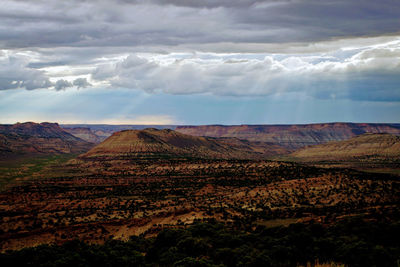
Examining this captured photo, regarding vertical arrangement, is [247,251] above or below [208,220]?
above

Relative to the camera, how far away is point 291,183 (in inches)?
2889

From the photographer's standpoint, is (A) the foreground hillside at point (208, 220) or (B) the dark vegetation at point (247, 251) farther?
(A) the foreground hillside at point (208, 220)

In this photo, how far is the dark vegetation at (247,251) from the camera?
66.6ft

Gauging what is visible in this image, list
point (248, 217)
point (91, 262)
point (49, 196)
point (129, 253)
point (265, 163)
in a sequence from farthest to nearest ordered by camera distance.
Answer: point (265, 163) → point (49, 196) → point (248, 217) → point (129, 253) → point (91, 262)

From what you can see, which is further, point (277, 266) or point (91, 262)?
point (91, 262)

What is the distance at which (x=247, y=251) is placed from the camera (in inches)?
955

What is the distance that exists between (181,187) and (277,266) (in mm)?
72652

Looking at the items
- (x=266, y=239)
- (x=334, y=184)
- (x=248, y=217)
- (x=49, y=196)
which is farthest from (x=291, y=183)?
(x=49, y=196)

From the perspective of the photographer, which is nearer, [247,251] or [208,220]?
[247,251]

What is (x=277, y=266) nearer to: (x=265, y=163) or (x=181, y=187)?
(x=181, y=187)

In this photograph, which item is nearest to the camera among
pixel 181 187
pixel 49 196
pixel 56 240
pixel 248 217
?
pixel 56 240

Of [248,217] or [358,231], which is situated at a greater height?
[358,231]

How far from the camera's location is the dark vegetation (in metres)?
20.3

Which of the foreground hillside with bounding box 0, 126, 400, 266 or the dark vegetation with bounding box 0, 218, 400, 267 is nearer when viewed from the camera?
the dark vegetation with bounding box 0, 218, 400, 267
